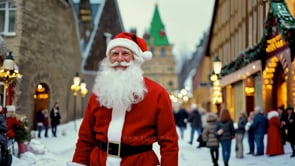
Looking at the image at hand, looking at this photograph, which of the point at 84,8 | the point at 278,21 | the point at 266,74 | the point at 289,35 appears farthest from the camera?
the point at 84,8

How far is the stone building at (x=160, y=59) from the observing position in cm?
10269

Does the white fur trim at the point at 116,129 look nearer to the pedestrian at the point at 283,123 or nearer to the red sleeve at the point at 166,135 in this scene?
the red sleeve at the point at 166,135

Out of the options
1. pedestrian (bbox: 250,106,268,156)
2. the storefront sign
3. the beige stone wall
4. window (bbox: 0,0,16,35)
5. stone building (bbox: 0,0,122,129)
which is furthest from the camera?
the beige stone wall

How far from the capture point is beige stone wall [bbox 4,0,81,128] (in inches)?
845

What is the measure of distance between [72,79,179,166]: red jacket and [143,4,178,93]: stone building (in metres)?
98.1

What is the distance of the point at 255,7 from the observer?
21688 mm

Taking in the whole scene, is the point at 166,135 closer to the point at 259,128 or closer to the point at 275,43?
the point at 259,128

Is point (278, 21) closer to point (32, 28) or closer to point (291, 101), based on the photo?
point (291, 101)

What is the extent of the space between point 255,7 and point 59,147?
1096 cm

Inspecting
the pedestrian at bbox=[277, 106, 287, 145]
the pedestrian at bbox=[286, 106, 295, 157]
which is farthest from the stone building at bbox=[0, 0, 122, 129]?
the pedestrian at bbox=[286, 106, 295, 157]

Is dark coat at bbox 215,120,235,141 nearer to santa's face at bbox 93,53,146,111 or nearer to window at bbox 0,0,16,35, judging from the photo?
santa's face at bbox 93,53,146,111

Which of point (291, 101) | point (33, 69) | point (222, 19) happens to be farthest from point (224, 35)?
point (291, 101)

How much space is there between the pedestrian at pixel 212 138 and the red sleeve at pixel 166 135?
335 inches

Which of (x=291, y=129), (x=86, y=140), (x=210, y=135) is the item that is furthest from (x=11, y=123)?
(x=86, y=140)
